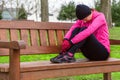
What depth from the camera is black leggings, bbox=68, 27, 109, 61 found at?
16.7 ft

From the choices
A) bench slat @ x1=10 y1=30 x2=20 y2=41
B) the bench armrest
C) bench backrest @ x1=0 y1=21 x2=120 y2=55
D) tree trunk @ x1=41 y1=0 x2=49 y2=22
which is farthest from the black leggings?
tree trunk @ x1=41 y1=0 x2=49 y2=22

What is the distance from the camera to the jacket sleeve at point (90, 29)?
195 inches

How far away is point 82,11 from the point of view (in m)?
5.20

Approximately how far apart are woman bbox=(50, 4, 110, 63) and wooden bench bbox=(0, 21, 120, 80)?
13 cm

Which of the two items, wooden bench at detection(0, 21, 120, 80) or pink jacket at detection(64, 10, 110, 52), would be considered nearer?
wooden bench at detection(0, 21, 120, 80)

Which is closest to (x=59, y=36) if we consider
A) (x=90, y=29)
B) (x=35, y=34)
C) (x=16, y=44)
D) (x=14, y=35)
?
(x=35, y=34)

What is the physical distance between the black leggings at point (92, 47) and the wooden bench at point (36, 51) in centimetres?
12

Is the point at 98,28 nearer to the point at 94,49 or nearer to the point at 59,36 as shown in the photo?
the point at 94,49

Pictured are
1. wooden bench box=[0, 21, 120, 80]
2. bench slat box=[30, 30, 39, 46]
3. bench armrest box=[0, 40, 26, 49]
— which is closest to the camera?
bench armrest box=[0, 40, 26, 49]

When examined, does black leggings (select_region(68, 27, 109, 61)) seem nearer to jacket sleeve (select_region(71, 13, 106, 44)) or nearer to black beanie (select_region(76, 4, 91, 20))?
jacket sleeve (select_region(71, 13, 106, 44))

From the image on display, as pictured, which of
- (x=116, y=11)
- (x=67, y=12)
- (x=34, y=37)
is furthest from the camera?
(x=116, y=11)

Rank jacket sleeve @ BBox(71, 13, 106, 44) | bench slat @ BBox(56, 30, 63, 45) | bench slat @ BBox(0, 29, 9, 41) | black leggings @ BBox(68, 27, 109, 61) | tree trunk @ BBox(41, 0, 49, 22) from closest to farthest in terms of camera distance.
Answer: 1. jacket sleeve @ BBox(71, 13, 106, 44)
2. black leggings @ BBox(68, 27, 109, 61)
3. bench slat @ BBox(0, 29, 9, 41)
4. bench slat @ BBox(56, 30, 63, 45)
5. tree trunk @ BBox(41, 0, 49, 22)

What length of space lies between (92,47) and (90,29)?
235 millimetres

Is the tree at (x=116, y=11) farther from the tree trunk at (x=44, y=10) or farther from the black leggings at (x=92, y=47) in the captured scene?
the black leggings at (x=92, y=47)
